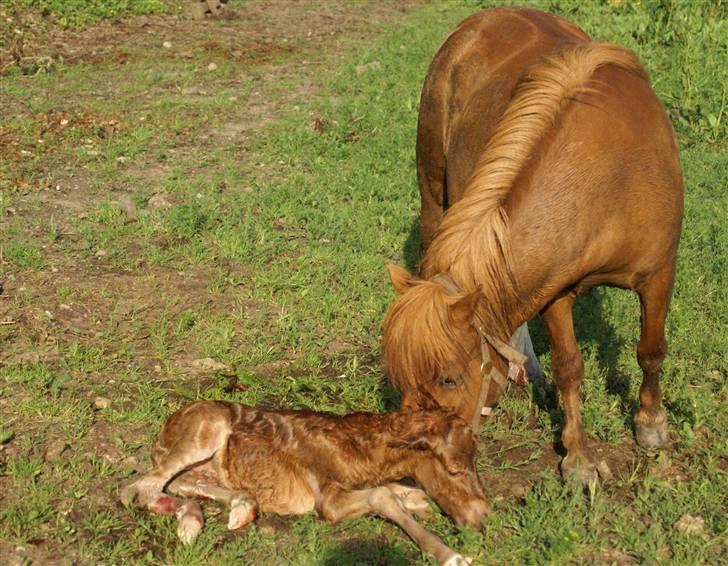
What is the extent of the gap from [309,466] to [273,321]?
192 cm

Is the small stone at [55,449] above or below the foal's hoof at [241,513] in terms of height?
below

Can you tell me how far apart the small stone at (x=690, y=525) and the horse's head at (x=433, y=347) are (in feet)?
3.42

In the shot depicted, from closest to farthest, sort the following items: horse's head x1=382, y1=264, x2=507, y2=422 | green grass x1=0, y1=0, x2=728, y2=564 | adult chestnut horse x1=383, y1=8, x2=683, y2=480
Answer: horse's head x1=382, y1=264, x2=507, y2=422 → adult chestnut horse x1=383, y1=8, x2=683, y2=480 → green grass x1=0, y1=0, x2=728, y2=564

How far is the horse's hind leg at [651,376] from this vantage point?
5.05 m

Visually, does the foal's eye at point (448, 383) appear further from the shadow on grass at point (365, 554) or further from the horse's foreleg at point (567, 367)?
the horse's foreleg at point (567, 367)

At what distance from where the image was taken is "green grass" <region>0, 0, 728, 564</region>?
430cm

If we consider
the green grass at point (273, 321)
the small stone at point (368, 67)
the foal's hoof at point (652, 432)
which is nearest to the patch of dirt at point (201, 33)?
the small stone at point (368, 67)

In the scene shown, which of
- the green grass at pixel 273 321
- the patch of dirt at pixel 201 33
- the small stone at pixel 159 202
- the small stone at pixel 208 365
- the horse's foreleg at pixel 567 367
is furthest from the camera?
the patch of dirt at pixel 201 33

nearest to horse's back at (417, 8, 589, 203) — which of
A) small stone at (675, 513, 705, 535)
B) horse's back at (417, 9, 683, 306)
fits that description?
horse's back at (417, 9, 683, 306)

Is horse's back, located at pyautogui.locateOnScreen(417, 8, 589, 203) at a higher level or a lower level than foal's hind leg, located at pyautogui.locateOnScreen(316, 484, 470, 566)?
higher

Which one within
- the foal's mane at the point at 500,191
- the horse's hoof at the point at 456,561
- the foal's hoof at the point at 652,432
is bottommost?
the foal's hoof at the point at 652,432

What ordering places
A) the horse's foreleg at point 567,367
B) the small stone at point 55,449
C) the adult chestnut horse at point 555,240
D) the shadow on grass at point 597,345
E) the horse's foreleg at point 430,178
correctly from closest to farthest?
the adult chestnut horse at point 555,240 < the small stone at point 55,449 < the horse's foreleg at point 567,367 < the shadow on grass at point 597,345 < the horse's foreleg at point 430,178

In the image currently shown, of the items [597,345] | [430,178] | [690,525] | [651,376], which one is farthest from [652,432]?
[430,178]

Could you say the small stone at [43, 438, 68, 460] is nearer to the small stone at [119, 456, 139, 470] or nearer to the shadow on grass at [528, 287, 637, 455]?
the small stone at [119, 456, 139, 470]
